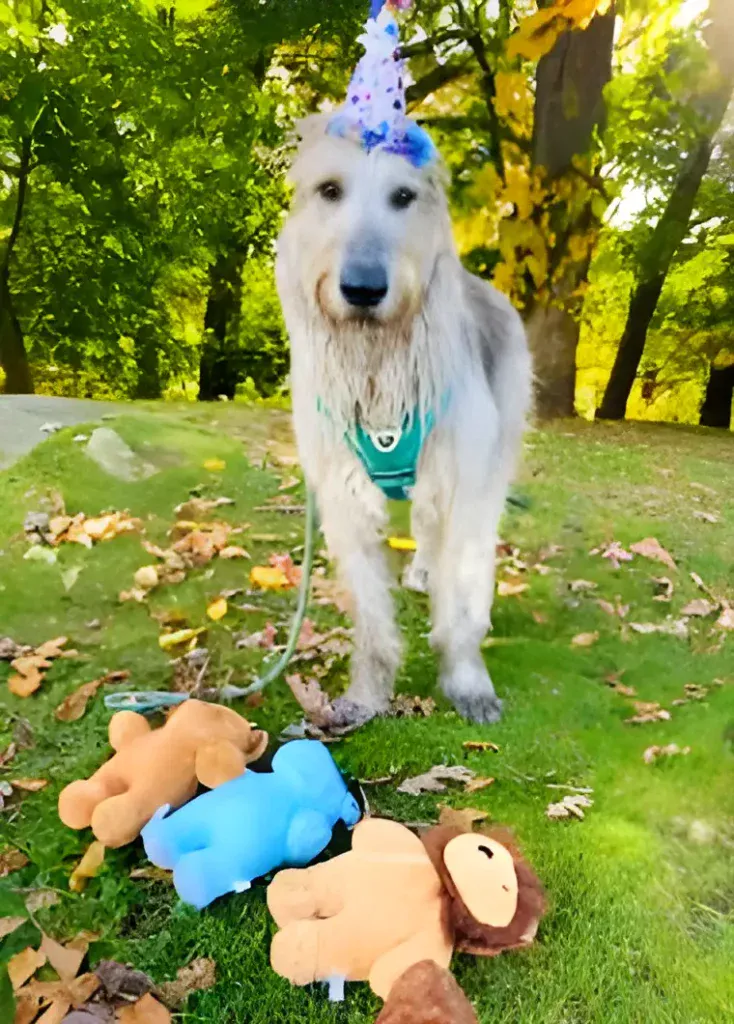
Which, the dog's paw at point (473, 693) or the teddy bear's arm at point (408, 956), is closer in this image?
the teddy bear's arm at point (408, 956)

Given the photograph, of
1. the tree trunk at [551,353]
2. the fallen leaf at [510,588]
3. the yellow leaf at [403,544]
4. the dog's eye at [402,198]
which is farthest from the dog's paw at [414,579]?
the dog's eye at [402,198]

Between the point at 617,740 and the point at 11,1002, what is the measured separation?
741 millimetres

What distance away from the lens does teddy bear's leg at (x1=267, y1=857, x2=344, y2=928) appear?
0.79 meters

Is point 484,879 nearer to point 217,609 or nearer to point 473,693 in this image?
point 473,693

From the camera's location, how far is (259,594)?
1448 mm

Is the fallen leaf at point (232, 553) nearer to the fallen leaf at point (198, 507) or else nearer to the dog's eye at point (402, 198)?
the fallen leaf at point (198, 507)

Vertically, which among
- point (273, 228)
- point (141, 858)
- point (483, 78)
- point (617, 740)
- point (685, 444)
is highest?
point (483, 78)

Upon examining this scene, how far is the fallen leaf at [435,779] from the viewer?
1.03 meters

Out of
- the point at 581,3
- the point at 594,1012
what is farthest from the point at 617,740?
the point at 581,3

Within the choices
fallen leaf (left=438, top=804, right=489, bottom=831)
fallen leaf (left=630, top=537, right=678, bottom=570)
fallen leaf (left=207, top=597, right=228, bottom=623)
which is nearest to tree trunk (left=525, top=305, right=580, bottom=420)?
fallen leaf (left=630, top=537, right=678, bottom=570)

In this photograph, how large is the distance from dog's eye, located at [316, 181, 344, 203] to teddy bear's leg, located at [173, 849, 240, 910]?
738 millimetres

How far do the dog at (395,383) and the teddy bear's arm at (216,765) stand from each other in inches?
11.7

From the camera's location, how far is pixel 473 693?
4.05ft

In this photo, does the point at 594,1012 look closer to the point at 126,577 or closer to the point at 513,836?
the point at 513,836
